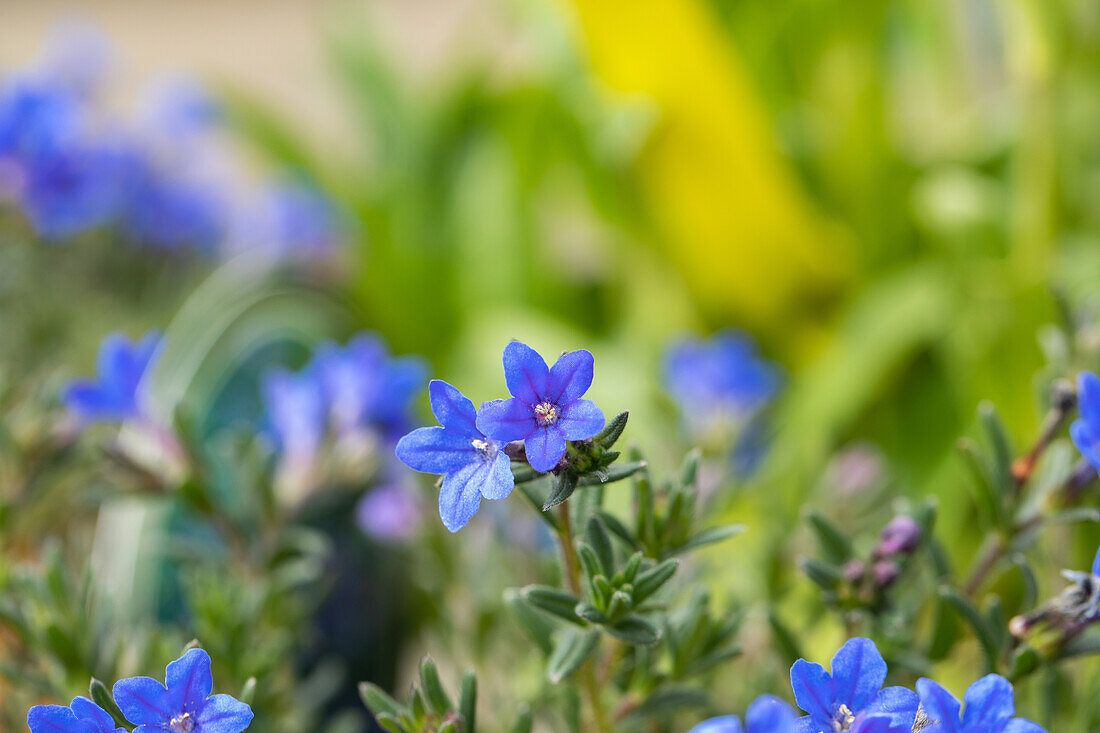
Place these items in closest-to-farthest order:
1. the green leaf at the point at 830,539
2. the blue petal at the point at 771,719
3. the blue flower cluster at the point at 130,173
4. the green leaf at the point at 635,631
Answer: the blue petal at the point at 771,719, the green leaf at the point at 635,631, the green leaf at the point at 830,539, the blue flower cluster at the point at 130,173

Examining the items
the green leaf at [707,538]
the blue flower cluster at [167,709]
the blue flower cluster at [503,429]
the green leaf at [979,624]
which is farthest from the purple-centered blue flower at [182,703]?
the green leaf at [979,624]

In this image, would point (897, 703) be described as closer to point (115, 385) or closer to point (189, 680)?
point (189, 680)

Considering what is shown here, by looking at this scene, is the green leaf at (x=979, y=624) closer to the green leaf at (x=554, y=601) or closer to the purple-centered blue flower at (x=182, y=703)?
the green leaf at (x=554, y=601)

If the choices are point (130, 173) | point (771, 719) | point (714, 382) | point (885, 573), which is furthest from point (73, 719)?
point (130, 173)

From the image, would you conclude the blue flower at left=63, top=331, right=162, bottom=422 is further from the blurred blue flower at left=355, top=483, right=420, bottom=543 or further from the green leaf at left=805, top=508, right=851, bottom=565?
the green leaf at left=805, top=508, right=851, bottom=565

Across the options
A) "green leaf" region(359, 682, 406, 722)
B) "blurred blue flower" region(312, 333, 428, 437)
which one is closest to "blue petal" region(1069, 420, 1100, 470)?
"green leaf" region(359, 682, 406, 722)
